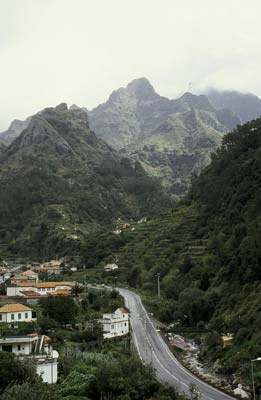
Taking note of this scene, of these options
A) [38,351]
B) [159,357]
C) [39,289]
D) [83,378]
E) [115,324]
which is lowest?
[159,357]

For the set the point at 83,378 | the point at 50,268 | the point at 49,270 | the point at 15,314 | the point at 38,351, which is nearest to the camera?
the point at 83,378

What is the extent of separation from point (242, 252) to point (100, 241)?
53124mm

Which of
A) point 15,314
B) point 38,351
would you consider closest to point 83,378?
point 38,351

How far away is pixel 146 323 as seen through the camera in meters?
69.9

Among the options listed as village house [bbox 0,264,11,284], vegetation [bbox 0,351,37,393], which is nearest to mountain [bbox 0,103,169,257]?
village house [bbox 0,264,11,284]

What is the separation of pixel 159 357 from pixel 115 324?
7138 millimetres

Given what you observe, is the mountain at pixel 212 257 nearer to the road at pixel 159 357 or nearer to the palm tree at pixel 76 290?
the road at pixel 159 357

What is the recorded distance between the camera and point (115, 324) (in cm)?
6175

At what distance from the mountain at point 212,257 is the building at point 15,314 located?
1662 cm

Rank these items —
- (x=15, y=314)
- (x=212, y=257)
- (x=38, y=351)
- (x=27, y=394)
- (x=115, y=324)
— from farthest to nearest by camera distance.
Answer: (x=212, y=257), (x=115, y=324), (x=15, y=314), (x=38, y=351), (x=27, y=394)

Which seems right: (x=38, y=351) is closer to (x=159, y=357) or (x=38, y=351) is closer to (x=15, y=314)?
(x=15, y=314)

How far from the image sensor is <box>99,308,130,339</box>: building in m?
60.0

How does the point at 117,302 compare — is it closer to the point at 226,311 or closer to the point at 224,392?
the point at 226,311

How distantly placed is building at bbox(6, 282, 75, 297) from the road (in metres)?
8.44
